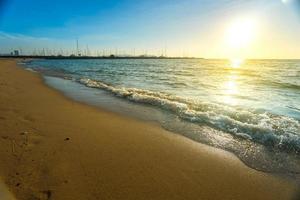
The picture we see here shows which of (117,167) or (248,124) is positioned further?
(248,124)

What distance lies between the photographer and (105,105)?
32.8 ft

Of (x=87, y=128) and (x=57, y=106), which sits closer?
(x=87, y=128)

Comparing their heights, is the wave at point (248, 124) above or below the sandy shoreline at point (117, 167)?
below

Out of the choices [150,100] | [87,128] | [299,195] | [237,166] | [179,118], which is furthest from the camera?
[150,100]

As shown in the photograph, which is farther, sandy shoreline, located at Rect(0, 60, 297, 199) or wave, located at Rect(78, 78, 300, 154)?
wave, located at Rect(78, 78, 300, 154)

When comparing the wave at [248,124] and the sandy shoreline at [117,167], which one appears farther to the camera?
the wave at [248,124]

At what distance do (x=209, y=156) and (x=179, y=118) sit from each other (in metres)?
3.20

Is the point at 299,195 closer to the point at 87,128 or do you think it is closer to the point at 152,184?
the point at 152,184

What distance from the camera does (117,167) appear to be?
4203mm

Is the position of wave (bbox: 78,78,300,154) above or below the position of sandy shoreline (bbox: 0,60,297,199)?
below

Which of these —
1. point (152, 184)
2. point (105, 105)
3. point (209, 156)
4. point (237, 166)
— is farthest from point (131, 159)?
point (105, 105)

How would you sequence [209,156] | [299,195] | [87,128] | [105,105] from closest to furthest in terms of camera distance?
[299,195] < [209,156] < [87,128] < [105,105]

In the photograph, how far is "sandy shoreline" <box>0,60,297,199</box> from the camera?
3.48 m

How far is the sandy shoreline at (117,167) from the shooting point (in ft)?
11.4
